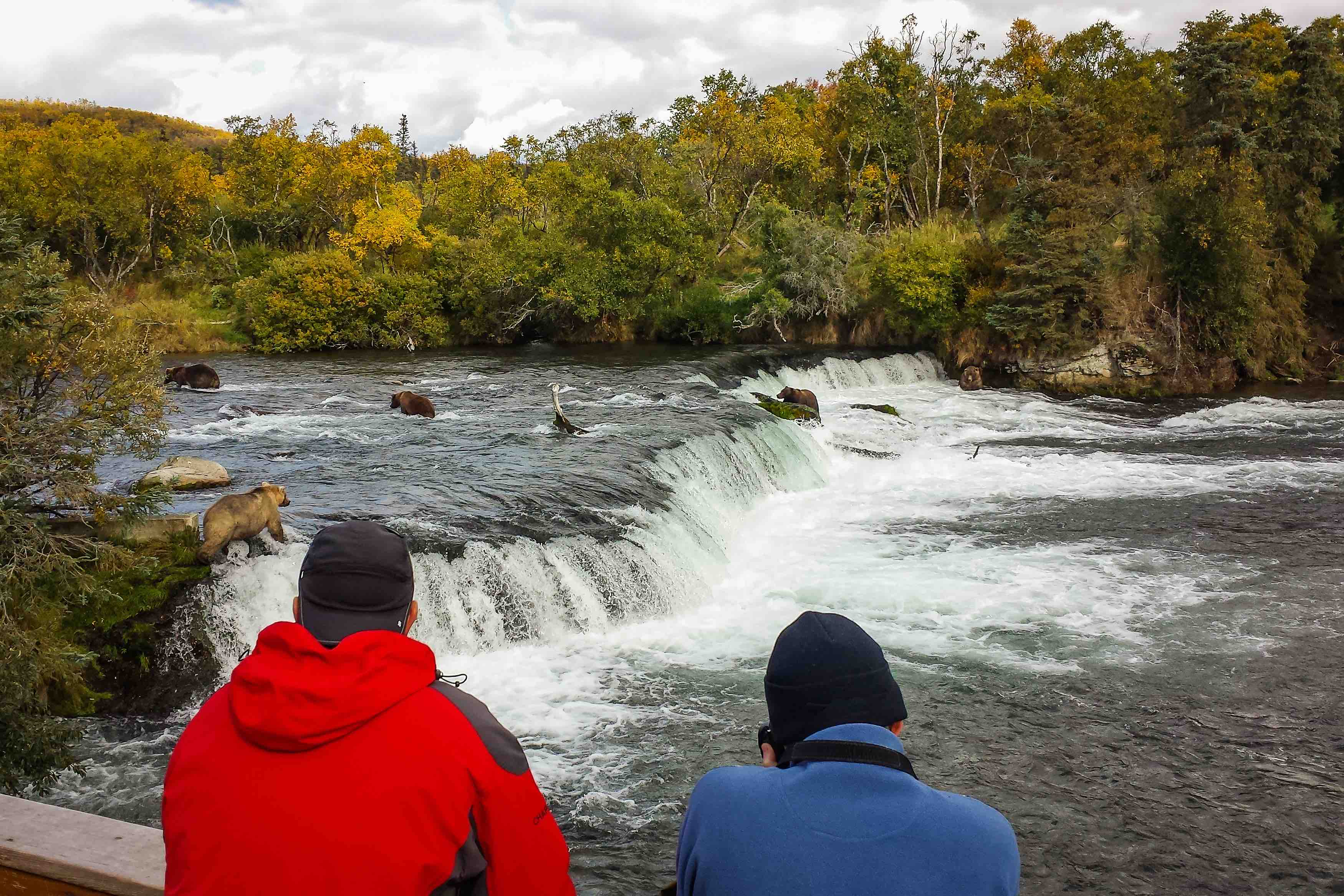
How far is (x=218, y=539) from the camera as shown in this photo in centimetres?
855

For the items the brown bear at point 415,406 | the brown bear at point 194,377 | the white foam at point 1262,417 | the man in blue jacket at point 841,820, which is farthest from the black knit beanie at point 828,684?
the brown bear at point 194,377

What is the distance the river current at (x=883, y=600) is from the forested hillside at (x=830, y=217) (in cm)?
761

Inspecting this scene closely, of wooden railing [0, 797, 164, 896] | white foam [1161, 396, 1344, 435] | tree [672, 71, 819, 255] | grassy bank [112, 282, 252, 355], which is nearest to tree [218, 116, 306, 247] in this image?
grassy bank [112, 282, 252, 355]

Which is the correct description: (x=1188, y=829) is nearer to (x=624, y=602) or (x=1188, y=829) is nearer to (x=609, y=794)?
(x=609, y=794)

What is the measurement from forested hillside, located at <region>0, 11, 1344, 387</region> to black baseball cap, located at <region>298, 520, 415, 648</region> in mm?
24344

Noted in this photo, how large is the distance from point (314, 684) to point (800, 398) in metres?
18.6

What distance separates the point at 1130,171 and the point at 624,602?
28.8 metres

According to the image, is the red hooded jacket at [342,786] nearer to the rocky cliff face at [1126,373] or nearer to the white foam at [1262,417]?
the white foam at [1262,417]

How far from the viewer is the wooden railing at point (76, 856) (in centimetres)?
254

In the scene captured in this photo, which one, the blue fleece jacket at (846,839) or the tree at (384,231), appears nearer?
the blue fleece jacket at (846,839)

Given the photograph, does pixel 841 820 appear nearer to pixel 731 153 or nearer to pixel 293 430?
pixel 293 430

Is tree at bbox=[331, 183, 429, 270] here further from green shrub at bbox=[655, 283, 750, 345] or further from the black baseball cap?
the black baseball cap

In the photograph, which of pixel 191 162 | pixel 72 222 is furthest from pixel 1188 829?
pixel 191 162

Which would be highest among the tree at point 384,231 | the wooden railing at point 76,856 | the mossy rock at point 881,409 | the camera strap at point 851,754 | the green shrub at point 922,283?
the tree at point 384,231
